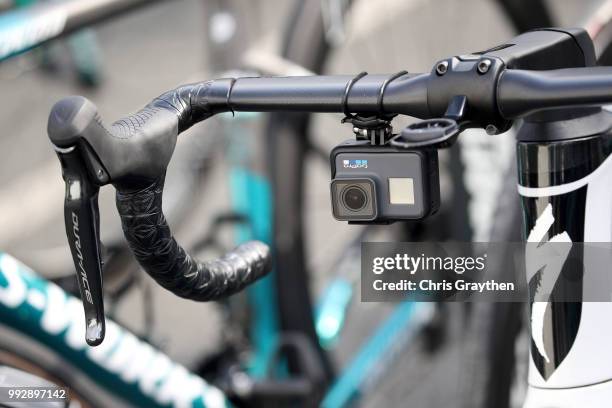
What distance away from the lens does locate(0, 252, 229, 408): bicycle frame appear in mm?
1167

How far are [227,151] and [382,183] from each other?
1.32 meters

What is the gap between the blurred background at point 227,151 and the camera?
70.7 inches

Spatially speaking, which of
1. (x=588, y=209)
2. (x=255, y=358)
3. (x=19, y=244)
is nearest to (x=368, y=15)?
(x=19, y=244)

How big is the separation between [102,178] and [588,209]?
0.36 meters

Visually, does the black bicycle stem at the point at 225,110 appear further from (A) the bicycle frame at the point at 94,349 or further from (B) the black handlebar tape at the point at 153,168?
(A) the bicycle frame at the point at 94,349

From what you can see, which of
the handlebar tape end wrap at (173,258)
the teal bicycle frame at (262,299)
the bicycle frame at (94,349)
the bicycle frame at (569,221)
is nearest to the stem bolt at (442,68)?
the bicycle frame at (569,221)

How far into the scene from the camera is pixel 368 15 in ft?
10.4

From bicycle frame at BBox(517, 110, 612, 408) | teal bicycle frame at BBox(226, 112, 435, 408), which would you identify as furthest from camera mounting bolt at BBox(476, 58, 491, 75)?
teal bicycle frame at BBox(226, 112, 435, 408)

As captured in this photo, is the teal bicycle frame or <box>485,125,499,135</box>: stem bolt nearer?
<box>485,125,499,135</box>: stem bolt

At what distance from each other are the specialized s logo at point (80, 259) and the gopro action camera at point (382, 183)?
0.17 m

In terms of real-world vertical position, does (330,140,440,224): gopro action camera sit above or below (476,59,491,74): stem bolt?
below

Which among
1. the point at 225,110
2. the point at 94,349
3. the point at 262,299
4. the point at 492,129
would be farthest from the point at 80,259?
the point at 262,299

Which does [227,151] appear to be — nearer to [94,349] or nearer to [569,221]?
[94,349]

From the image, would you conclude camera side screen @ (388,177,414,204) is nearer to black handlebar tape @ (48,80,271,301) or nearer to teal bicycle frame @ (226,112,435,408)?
black handlebar tape @ (48,80,271,301)
